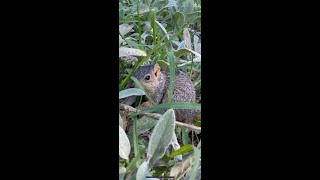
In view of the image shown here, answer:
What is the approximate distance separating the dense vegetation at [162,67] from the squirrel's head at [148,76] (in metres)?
0.01

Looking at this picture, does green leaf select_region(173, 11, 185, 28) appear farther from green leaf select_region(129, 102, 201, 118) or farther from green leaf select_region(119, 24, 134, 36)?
green leaf select_region(129, 102, 201, 118)

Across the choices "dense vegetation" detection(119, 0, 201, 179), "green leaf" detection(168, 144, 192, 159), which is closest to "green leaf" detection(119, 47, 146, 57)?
"dense vegetation" detection(119, 0, 201, 179)

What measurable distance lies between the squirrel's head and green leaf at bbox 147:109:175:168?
13cm

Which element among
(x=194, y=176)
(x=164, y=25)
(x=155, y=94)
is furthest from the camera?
(x=164, y=25)

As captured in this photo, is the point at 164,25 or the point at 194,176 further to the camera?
the point at 164,25

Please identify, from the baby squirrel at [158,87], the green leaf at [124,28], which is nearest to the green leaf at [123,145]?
the baby squirrel at [158,87]

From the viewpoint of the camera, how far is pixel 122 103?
4.07 ft

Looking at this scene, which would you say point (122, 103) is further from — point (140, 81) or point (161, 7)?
point (161, 7)

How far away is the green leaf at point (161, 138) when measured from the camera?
3.79 feet

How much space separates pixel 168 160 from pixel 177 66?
22 centimetres

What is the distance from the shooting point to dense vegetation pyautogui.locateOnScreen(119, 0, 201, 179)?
3.80 feet

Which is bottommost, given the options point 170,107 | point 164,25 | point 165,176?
point 165,176

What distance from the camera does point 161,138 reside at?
1159mm
